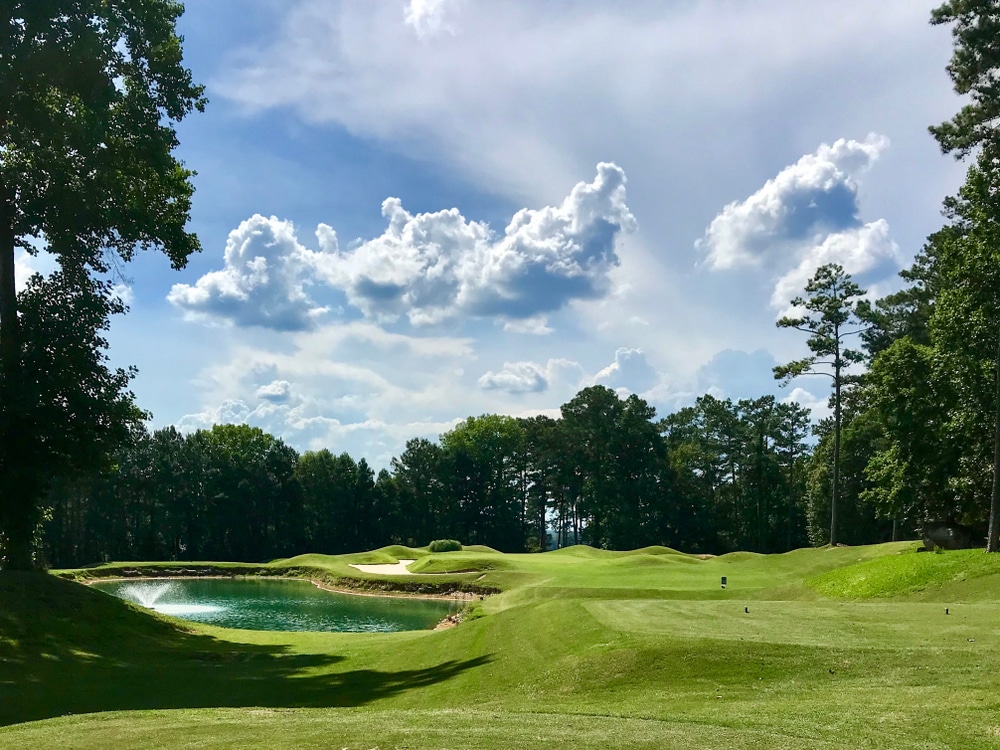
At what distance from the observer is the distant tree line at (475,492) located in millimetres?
84125

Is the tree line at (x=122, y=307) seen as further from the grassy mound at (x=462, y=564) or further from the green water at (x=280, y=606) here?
the grassy mound at (x=462, y=564)

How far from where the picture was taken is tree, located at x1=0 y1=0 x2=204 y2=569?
21.3 meters

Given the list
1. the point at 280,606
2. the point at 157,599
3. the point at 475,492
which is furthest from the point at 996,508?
the point at 475,492

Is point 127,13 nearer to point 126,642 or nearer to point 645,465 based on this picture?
point 126,642

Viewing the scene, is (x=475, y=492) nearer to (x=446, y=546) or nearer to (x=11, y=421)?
(x=446, y=546)

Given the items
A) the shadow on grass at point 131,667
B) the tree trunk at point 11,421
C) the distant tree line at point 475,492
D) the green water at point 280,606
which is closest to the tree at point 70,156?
the tree trunk at point 11,421

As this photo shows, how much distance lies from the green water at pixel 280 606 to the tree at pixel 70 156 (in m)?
14.8

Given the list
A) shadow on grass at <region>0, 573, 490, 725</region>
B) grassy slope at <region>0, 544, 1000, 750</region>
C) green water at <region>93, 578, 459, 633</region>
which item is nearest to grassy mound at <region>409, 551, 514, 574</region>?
green water at <region>93, 578, 459, 633</region>

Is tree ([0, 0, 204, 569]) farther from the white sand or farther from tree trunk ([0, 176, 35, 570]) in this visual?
the white sand

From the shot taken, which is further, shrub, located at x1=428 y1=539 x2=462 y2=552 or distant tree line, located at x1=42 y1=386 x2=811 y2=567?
distant tree line, located at x1=42 y1=386 x2=811 y2=567

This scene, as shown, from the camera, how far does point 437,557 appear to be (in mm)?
56500

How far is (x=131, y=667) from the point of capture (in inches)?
729

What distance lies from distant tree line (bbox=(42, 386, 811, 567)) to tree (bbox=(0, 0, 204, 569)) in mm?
61516

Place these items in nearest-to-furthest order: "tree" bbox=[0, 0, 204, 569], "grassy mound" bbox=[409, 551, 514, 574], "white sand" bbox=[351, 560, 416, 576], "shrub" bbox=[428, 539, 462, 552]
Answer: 1. "tree" bbox=[0, 0, 204, 569]
2. "grassy mound" bbox=[409, 551, 514, 574]
3. "white sand" bbox=[351, 560, 416, 576]
4. "shrub" bbox=[428, 539, 462, 552]
